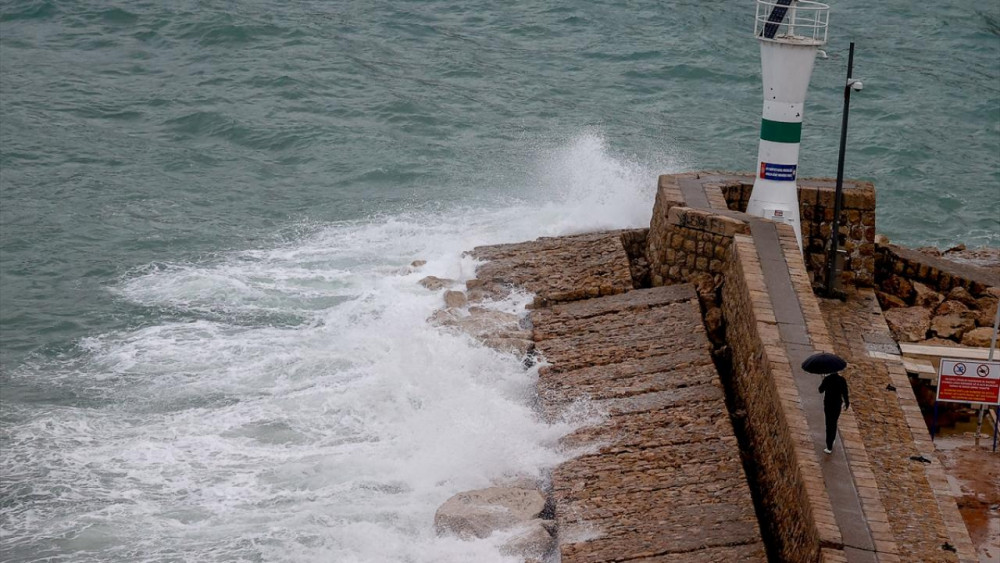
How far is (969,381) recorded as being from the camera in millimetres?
10969

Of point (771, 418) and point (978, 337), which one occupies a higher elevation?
point (771, 418)

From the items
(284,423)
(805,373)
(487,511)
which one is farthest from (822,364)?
(284,423)

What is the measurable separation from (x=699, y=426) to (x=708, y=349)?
1282mm

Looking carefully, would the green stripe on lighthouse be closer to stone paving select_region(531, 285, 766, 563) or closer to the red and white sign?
stone paving select_region(531, 285, 766, 563)

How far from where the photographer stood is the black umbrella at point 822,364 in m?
9.31

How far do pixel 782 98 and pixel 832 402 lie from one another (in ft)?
14.0

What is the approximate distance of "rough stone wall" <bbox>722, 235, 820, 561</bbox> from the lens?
8905 millimetres

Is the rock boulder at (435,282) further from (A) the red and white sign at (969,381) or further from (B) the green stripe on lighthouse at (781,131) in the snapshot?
(A) the red and white sign at (969,381)

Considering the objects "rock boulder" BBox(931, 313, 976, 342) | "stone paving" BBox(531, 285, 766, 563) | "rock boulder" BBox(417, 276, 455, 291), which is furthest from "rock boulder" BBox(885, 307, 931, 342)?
"rock boulder" BBox(417, 276, 455, 291)

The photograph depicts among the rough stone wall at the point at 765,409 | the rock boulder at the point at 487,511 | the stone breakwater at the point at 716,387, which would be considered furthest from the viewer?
the rock boulder at the point at 487,511

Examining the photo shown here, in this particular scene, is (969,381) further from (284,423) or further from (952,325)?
(284,423)

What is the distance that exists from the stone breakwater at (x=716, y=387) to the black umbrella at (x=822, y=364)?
1.24 feet

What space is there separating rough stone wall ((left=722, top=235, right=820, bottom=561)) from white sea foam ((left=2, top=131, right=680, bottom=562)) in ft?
5.57

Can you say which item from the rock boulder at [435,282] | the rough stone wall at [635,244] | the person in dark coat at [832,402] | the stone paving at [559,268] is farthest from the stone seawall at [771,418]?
the rock boulder at [435,282]
